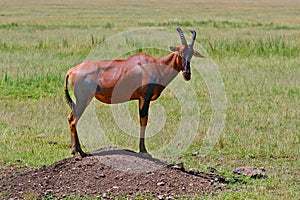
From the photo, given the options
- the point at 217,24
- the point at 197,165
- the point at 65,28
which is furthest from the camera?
the point at 217,24

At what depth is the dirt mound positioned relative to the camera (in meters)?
7.65

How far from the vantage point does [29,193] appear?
751 centimetres

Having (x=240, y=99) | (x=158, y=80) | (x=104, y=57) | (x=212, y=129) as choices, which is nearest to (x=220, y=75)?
(x=240, y=99)

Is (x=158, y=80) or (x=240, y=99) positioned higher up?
(x=158, y=80)

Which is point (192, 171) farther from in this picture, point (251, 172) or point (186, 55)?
point (186, 55)

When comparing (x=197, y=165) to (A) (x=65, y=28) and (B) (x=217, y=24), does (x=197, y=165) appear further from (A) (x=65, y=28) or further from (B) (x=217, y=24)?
(B) (x=217, y=24)

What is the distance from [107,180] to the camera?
792 cm

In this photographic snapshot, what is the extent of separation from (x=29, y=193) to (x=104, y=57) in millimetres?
14399

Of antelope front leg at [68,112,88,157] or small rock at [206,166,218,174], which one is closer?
antelope front leg at [68,112,88,157]

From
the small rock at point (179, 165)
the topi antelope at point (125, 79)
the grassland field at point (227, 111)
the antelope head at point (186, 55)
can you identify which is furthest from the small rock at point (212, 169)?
the antelope head at point (186, 55)

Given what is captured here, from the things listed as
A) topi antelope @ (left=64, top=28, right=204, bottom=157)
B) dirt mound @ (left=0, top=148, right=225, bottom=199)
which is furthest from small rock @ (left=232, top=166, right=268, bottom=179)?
topi antelope @ (left=64, top=28, right=204, bottom=157)

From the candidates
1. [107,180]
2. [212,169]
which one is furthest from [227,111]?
[107,180]

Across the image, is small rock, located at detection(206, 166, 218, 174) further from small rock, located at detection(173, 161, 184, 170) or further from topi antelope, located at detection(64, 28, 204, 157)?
topi antelope, located at detection(64, 28, 204, 157)

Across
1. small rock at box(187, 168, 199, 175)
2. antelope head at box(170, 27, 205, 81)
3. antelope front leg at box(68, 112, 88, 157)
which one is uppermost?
antelope head at box(170, 27, 205, 81)
